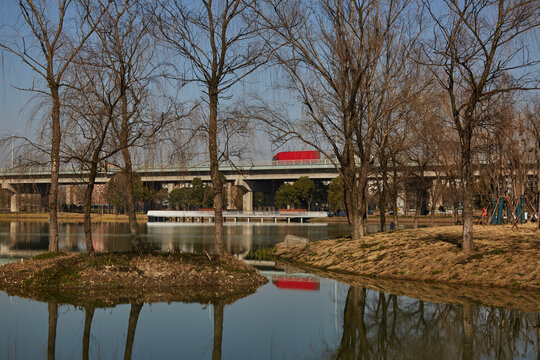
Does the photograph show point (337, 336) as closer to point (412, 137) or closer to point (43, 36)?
point (43, 36)

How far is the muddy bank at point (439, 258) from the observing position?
17562 mm

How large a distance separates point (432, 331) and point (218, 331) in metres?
4.34

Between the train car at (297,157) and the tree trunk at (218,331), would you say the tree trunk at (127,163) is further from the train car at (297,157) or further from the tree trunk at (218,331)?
the train car at (297,157)

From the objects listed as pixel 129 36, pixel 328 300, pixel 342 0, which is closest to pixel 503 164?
pixel 342 0

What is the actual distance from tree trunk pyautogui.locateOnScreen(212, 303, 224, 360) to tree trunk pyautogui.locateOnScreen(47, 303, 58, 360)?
2735mm

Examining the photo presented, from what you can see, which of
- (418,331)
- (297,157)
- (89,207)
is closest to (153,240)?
(89,207)

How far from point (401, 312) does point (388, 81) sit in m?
14.7

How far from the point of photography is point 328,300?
15.6m

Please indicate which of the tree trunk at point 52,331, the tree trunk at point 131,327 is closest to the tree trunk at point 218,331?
the tree trunk at point 131,327

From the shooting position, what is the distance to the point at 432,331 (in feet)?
38.0

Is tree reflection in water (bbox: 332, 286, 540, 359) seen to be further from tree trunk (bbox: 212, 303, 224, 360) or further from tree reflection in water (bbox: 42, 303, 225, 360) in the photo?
tree reflection in water (bbox: 42, 303, 225, 360)

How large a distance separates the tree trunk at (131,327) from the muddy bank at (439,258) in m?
9.70

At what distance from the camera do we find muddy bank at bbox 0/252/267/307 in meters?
15.3

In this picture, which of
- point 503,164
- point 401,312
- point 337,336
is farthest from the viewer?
point 503,164
